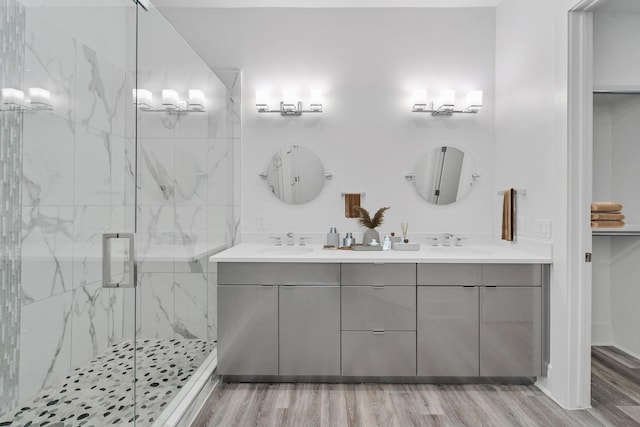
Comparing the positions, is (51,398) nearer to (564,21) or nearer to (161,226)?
(161,226)

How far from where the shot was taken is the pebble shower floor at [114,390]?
1.20 metres

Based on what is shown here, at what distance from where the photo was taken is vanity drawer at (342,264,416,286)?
→ 251 centimetres

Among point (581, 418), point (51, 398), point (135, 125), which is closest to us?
point (51, 398)

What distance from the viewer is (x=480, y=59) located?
3.20m

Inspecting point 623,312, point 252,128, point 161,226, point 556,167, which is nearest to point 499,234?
point 556,167

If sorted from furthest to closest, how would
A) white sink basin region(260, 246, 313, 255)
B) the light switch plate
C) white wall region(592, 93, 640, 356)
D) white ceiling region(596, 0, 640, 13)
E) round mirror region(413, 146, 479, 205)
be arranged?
1. round mirror region(413, 146, 479, 205)
2. white wall region(592, 93, 640, 356)
3. white sink basin region(260, 246, 313, 255)
4. the light switch plate
5. white ceiling region(596, 0, 640, 13)

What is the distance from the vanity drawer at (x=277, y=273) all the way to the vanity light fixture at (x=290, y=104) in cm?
131

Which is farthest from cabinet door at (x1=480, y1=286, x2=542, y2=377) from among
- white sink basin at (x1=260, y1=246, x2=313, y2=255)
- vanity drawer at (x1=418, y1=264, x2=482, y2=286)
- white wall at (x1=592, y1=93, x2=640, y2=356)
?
white sink basin at (x1=260, y1=246, x2=313, y2=255)

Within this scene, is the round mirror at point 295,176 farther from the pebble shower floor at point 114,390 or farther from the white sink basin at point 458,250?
the pebble shower floor at point 114,390

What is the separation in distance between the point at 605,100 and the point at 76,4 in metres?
3.44

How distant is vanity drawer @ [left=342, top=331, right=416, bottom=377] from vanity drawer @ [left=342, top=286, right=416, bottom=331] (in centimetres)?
5

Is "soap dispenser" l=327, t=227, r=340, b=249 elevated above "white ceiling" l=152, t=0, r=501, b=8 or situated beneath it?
situated beneath

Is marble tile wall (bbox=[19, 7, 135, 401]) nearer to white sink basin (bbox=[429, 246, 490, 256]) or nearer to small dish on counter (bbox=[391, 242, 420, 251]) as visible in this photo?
small dish on counter (bbox=[391, 242, 420, 251])

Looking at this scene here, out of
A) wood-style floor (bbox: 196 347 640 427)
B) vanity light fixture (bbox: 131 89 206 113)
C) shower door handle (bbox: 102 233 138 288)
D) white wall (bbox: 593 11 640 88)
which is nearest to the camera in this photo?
shower door handle (bbox: 102 233 138 288)
